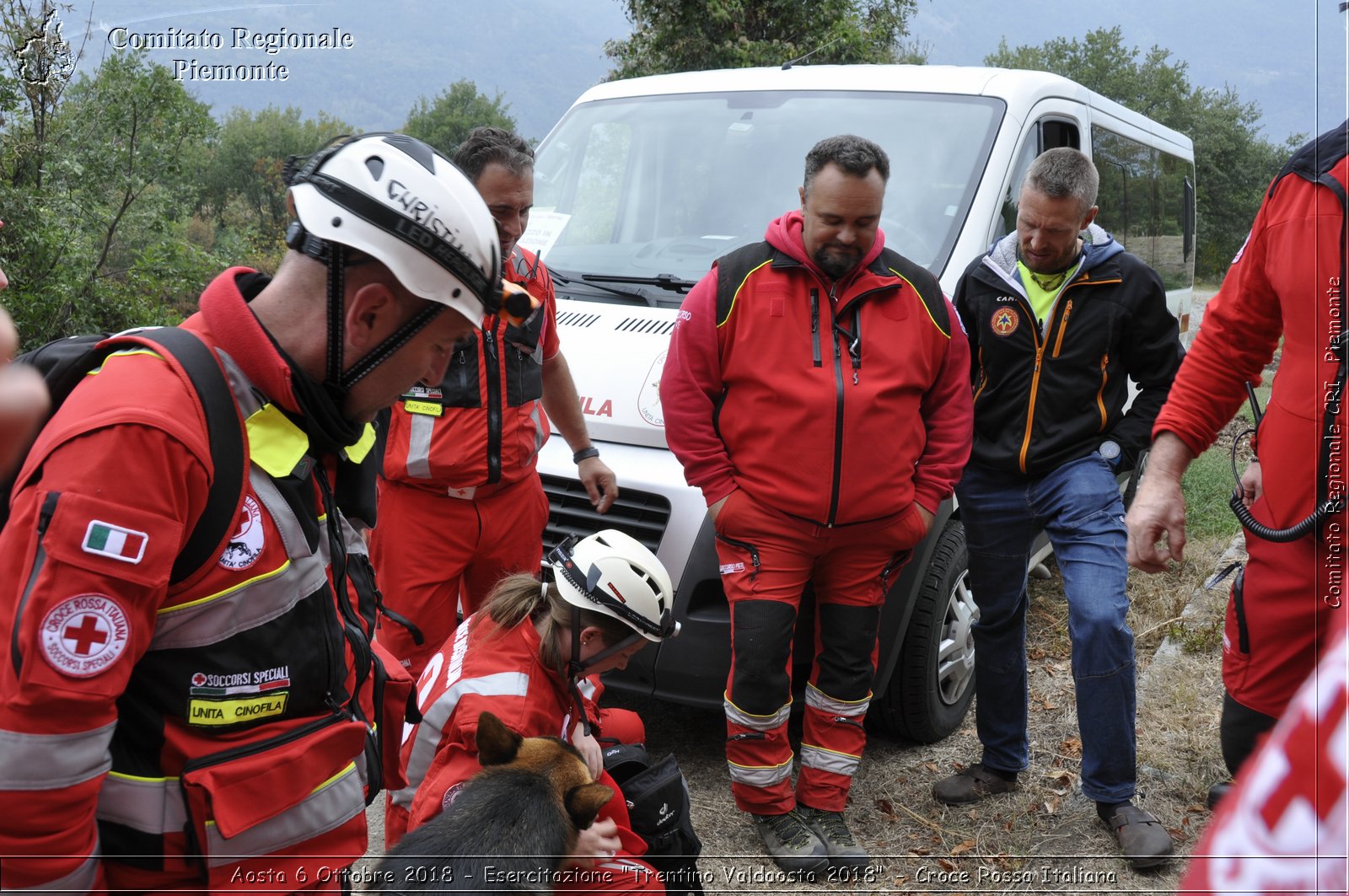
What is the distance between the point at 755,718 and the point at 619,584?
3.13 ft

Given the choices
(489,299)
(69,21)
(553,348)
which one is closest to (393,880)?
(489,299)

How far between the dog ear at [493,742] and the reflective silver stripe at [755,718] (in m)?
1.35

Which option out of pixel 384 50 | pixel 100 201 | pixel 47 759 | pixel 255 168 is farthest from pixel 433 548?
pixel 384 50

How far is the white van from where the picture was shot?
386cm

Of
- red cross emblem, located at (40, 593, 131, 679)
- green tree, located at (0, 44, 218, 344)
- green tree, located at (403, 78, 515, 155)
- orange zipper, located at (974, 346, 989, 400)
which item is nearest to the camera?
red cross emblem, located at (40, 593, 131, 679)

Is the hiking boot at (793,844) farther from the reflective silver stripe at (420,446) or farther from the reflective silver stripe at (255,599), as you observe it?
the reflective silver stripe at (255,599)

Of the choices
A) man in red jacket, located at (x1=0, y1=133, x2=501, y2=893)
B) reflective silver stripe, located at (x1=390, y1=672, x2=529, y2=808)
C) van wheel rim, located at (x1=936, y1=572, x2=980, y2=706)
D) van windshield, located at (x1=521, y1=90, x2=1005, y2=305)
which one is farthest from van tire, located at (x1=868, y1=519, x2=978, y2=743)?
man in red jacket, located at (x1=0, y1=133, x2=501, y2=893)

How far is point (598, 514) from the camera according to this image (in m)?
3.97

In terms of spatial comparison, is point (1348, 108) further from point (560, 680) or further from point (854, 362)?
point (560, 680)

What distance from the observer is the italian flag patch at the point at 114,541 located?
4.40ft

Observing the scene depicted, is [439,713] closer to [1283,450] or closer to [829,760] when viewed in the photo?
[829,760]

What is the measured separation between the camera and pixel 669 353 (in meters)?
3.59

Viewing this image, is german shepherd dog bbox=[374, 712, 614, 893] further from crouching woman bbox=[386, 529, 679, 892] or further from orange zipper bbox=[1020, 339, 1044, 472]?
orange zipper bbox=[1020, 339, 1044, 472]

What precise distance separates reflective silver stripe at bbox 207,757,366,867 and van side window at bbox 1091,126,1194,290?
4.88m
